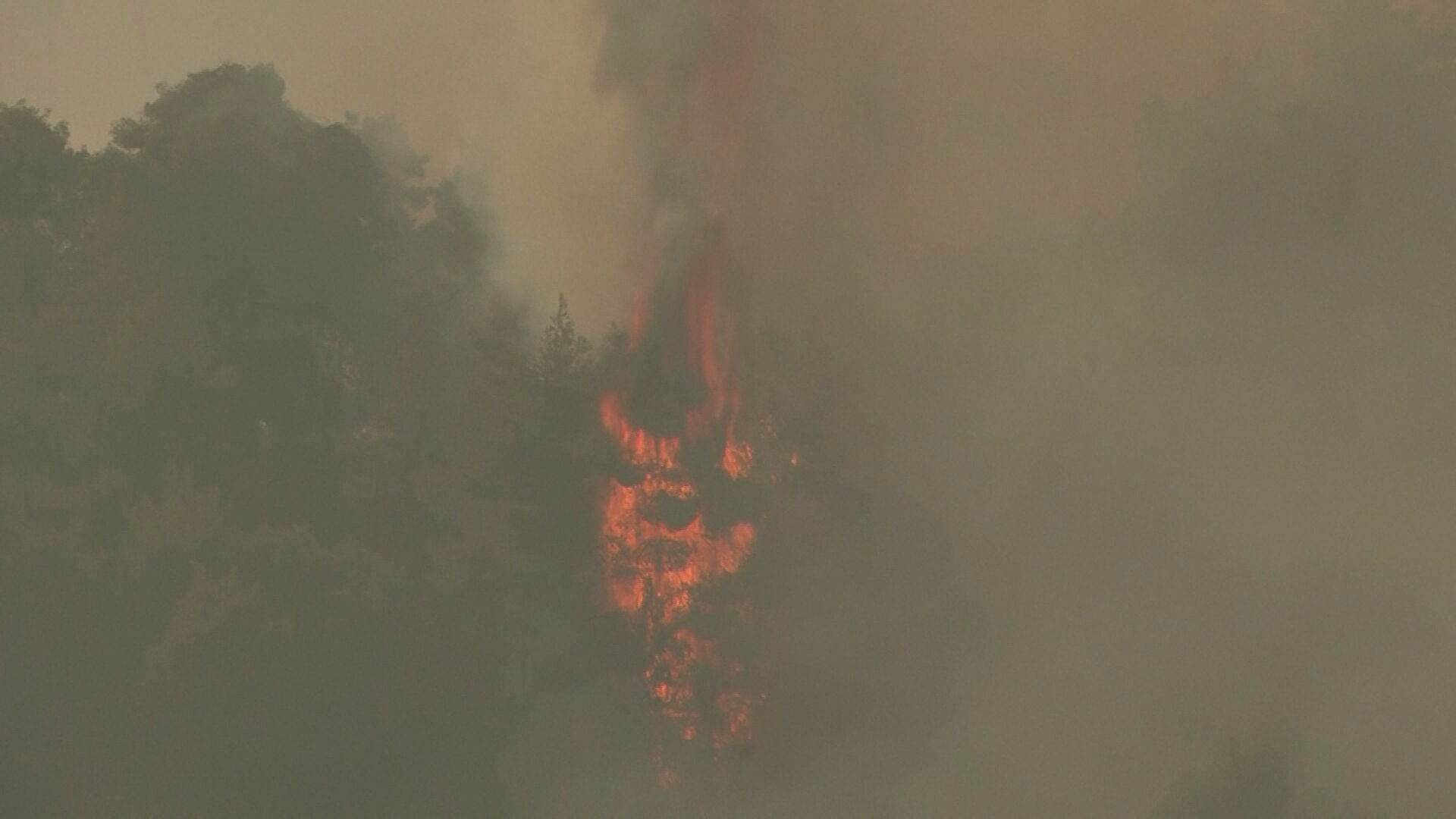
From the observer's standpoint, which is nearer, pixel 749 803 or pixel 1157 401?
pixel 749 803

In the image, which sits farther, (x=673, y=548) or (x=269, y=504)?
(x=673, y=548)

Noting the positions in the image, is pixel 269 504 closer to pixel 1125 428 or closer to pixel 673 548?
pixel 673 548

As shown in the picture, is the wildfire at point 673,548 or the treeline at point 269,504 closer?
the treeline at point 269,504

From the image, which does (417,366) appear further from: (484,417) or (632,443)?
(632,443)

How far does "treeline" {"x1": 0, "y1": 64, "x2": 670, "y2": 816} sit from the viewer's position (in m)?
32.1

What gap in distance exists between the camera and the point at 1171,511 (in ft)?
114

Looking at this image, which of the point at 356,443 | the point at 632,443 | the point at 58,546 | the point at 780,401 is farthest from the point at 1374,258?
the point at 58,546

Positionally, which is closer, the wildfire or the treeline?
the treeline

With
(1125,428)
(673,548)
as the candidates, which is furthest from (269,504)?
(1125,428)

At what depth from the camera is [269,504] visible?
34.1 meters

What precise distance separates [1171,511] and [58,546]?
1836 centimetres

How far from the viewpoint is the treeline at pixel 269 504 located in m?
32.1

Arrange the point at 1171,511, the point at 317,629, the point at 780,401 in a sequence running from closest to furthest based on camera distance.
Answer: the point at 317,629 < the point at 1171,511 < the point at 780,401

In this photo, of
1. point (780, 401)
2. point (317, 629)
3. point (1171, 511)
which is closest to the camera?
point (317, 629)
